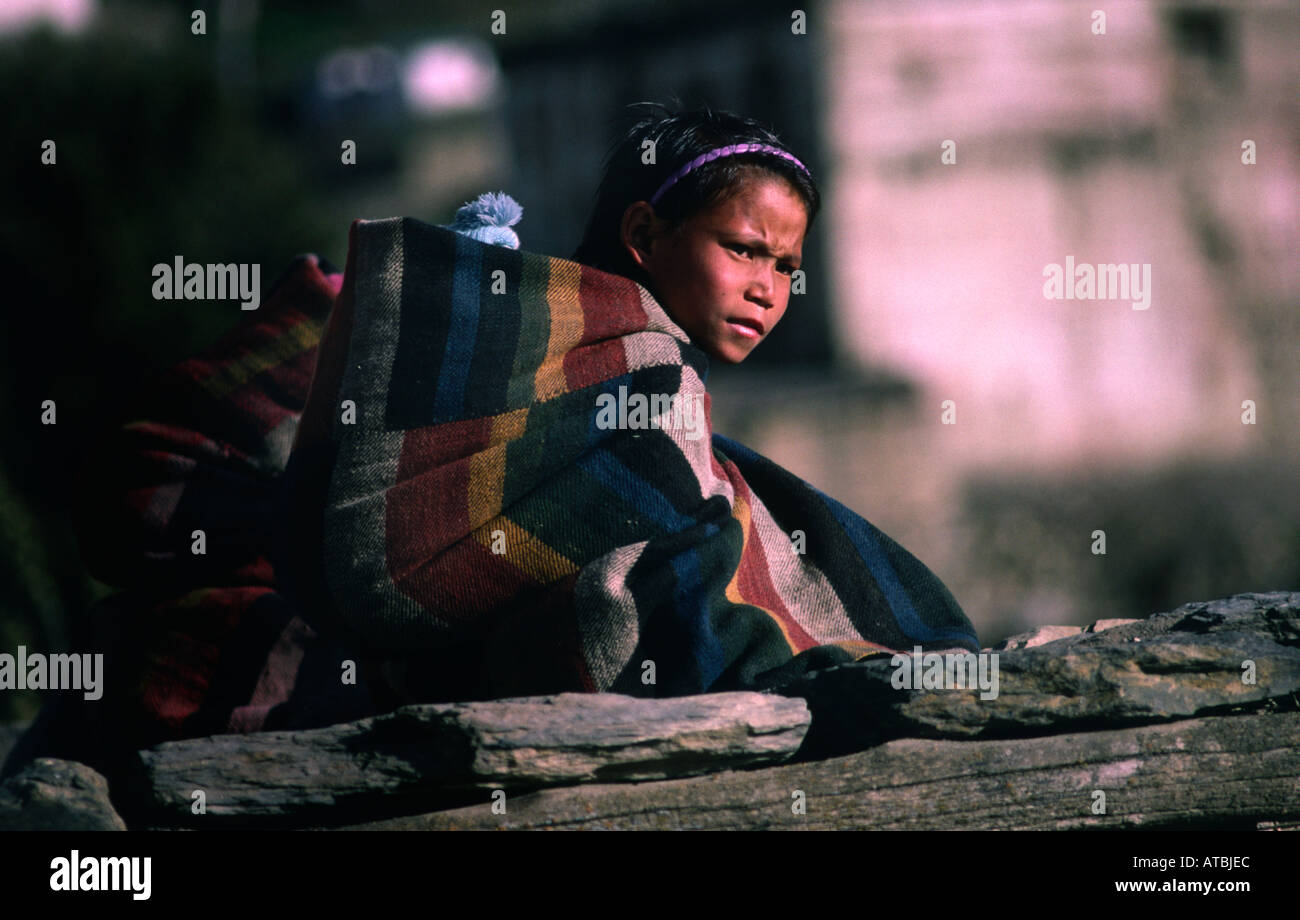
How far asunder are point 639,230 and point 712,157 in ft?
0.70

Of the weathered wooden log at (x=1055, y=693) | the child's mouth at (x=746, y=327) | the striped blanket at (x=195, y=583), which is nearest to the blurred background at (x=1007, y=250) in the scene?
the striped blanket at (x=195, y=583)

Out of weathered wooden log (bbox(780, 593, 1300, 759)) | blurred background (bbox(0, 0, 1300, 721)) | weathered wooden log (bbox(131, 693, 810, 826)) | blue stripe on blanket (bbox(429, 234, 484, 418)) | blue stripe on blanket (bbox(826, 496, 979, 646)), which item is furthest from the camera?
blurred background (bbox(0, 0, 1300, 721))

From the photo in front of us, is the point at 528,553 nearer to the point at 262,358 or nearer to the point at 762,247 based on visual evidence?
the point at 762,247

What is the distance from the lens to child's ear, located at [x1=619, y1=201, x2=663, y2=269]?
2.99 metres

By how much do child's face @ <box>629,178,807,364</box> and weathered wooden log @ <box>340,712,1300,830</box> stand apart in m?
0.85

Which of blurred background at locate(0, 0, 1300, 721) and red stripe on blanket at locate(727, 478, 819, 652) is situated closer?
red stripe on blanket at locate(727, 478, 819, 652)

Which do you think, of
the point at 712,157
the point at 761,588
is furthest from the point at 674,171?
the point at 761,588

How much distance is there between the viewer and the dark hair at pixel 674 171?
293 cm

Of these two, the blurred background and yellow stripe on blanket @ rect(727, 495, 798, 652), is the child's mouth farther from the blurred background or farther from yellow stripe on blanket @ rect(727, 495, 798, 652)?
the blurred background

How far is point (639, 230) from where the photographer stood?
3.02 m

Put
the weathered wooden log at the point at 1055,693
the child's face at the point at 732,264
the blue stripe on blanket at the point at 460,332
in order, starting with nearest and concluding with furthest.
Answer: the weathered wooden log at the point at 1055,693 → the blue stripe on blanket at the point at 460,332 → the child's face at the point at 732,264

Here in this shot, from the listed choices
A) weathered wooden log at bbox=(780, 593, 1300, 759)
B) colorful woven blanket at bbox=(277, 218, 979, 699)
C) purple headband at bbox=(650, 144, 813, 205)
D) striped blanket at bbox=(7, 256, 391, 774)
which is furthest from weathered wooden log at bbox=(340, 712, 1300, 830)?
purple headband at bbox=(650, 144, 813, 205)

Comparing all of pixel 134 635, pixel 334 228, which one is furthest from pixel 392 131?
pixel 134 635

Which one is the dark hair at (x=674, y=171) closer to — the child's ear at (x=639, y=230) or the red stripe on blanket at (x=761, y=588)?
the child's ear at (x=639, y=230)
